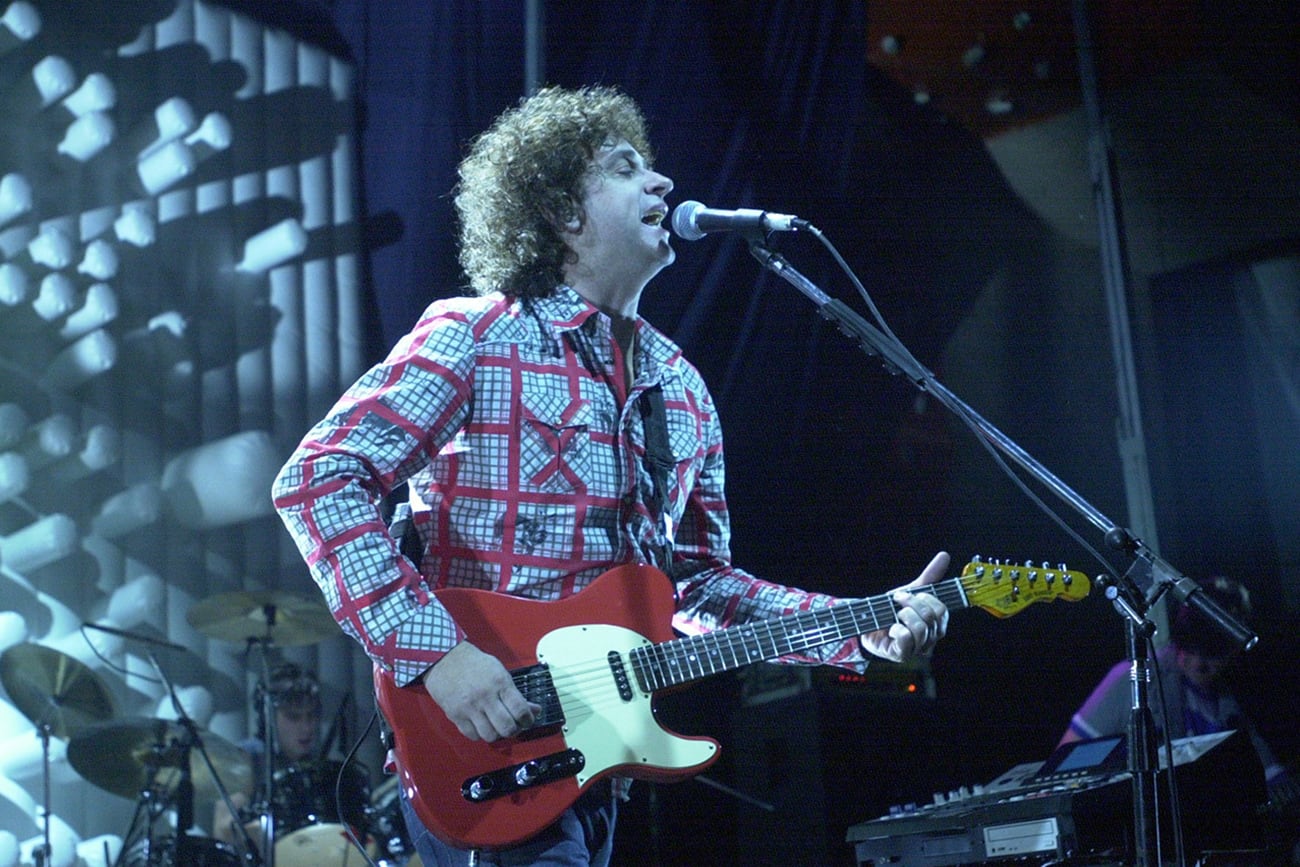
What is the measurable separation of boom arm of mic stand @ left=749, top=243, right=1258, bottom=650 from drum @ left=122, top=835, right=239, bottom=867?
11.0 ft

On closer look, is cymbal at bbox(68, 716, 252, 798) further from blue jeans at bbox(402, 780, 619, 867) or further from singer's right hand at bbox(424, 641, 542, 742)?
singer's right hand at bbox(424, 641, 542, 742)

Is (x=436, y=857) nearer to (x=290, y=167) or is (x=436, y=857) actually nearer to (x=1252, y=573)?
(x=290, y=167)

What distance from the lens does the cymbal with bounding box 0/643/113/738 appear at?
4734 mm

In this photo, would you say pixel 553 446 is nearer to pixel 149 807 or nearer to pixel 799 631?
pixel 799 631

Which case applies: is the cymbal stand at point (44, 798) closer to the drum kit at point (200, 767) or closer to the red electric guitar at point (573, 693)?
the drum kit at point (200, 767)

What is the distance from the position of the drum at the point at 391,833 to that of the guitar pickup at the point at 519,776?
9.82ft

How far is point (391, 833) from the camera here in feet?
16.6

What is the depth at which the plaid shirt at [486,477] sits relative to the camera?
216cm

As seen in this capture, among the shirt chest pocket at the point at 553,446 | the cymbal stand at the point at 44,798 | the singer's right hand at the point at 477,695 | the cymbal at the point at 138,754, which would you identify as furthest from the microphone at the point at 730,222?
the cymbal stand at the point at 44,798

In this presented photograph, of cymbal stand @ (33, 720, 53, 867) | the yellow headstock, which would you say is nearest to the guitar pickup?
the yellow headstock

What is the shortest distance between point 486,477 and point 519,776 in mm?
564

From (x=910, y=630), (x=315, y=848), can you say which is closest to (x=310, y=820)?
(x=315, y=848)

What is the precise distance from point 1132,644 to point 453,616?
1.27 meters

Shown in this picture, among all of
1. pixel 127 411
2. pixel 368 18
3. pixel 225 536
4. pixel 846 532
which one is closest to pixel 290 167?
pixel 368 18
